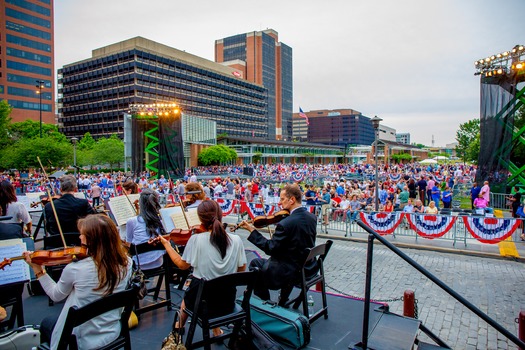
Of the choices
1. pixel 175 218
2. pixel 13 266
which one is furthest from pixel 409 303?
pixel 13 266

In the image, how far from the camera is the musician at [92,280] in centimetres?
293

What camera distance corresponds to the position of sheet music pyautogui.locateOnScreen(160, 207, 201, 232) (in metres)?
5.58

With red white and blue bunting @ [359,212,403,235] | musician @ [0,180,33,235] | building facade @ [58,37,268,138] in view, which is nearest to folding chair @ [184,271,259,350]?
musician @ [0,180,33,235]

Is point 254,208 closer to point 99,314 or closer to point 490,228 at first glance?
point 490,228

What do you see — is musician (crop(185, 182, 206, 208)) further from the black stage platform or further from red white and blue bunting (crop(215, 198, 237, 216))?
red white and blue bunting (crop(215, 198, 237, 216))

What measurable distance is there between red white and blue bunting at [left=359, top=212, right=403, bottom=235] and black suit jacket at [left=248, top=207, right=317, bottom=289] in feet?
25.3

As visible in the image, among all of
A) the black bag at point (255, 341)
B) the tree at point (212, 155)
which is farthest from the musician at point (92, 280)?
the tree at point (212, 155)

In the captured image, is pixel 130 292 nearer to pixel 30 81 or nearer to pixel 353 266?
pixel 353 266

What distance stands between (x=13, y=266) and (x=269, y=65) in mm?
148436

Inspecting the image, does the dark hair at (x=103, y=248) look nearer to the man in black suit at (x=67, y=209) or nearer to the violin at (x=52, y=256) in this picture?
the violin at (x=52, y=256)

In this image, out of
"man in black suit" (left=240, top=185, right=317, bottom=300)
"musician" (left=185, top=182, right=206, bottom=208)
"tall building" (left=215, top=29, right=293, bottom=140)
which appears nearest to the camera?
"man in black suit" (left=240, top=185, right=317, bottom=300)

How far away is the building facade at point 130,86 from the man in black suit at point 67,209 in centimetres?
6545

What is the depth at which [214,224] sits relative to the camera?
3.73m

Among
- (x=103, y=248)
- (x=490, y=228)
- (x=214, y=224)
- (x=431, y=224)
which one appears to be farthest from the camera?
(x=431, y=224)
